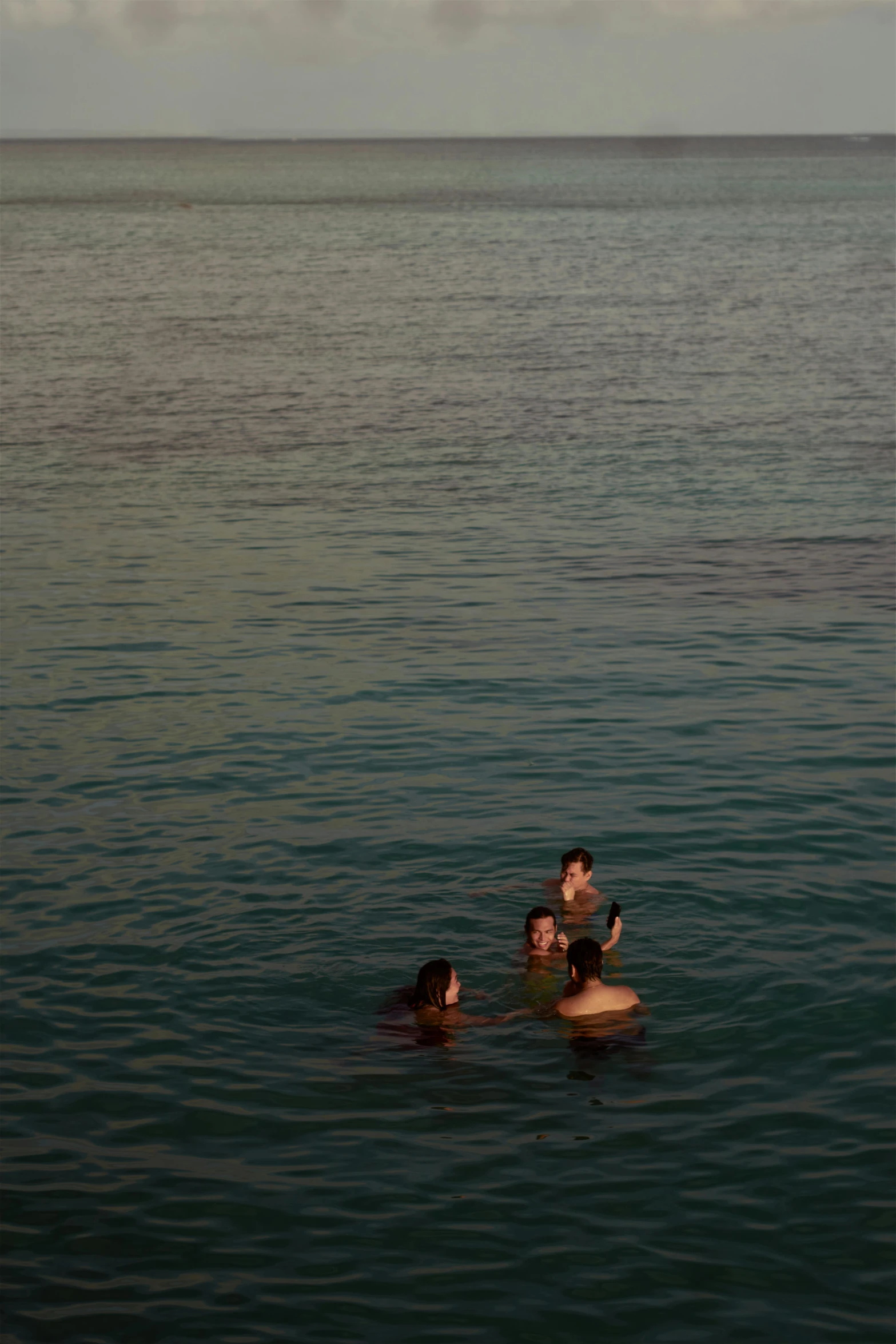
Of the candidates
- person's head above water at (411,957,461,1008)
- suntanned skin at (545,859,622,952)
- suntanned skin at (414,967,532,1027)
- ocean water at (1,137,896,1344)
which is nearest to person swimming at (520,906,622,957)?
ocean water at (1,137,896,1344)

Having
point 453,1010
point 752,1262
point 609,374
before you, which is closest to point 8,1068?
point 453,1010

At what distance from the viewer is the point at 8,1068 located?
11992 millimetres

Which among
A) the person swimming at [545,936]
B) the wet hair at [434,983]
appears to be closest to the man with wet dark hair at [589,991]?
the person swimming at [545,936]

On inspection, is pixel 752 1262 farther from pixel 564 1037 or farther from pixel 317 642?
pixel 317 642

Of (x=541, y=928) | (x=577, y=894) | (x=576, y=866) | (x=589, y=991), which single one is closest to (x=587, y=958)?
(x=589, y=991)

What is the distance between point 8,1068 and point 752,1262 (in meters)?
5.84

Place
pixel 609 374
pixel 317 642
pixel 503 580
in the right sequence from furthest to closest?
pixel 609 374 < pixel 503 580 < pixel 317 642

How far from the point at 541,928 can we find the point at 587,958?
0.78m

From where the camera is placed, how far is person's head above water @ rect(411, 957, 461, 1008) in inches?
465

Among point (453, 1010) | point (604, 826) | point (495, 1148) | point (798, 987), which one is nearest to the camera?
point (495, 1148)

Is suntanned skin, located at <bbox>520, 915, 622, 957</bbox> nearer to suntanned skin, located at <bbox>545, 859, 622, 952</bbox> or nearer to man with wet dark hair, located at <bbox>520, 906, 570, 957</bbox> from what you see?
man with wet dark hair, located at <bbox>520, 906, 570, 957</bbox>

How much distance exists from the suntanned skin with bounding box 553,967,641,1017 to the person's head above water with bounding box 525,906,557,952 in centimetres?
64

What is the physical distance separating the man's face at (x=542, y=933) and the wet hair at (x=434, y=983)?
3.54 feet

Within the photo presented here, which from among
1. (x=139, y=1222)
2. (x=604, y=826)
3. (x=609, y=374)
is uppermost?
(x=609, y=374)
